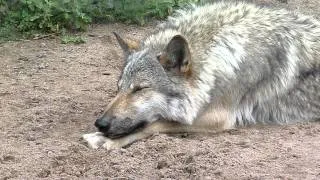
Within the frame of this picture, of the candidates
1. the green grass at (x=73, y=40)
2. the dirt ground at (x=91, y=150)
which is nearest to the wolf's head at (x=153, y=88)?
the dirt ground at (x=91, y=150)

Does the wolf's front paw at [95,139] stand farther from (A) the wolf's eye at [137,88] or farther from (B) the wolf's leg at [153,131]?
(A) the wolf's eye at [137,88]

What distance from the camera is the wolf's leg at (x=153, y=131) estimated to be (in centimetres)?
579

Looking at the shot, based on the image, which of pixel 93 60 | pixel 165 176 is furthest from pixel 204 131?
pixel 93 60

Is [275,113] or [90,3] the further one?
[90,3]

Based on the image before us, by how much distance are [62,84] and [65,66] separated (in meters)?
0.64

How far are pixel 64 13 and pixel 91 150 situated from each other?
12.8 ft

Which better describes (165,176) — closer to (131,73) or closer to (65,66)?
(131,73)

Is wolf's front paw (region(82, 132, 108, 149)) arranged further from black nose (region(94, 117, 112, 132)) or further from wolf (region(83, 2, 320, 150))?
black nose (region(94, 117, 112, 132))

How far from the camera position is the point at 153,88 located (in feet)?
19.2

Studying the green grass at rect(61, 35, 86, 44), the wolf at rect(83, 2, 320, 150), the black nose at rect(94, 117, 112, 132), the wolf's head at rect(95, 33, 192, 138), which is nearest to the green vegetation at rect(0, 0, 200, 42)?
the green grass at rect(61, 35, 86, 44)

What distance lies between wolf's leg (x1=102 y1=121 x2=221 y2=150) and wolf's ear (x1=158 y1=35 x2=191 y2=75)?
0.52 m

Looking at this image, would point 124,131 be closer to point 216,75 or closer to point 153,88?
point 153,88

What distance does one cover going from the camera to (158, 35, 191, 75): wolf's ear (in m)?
5.86

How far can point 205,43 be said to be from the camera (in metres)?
6.20
